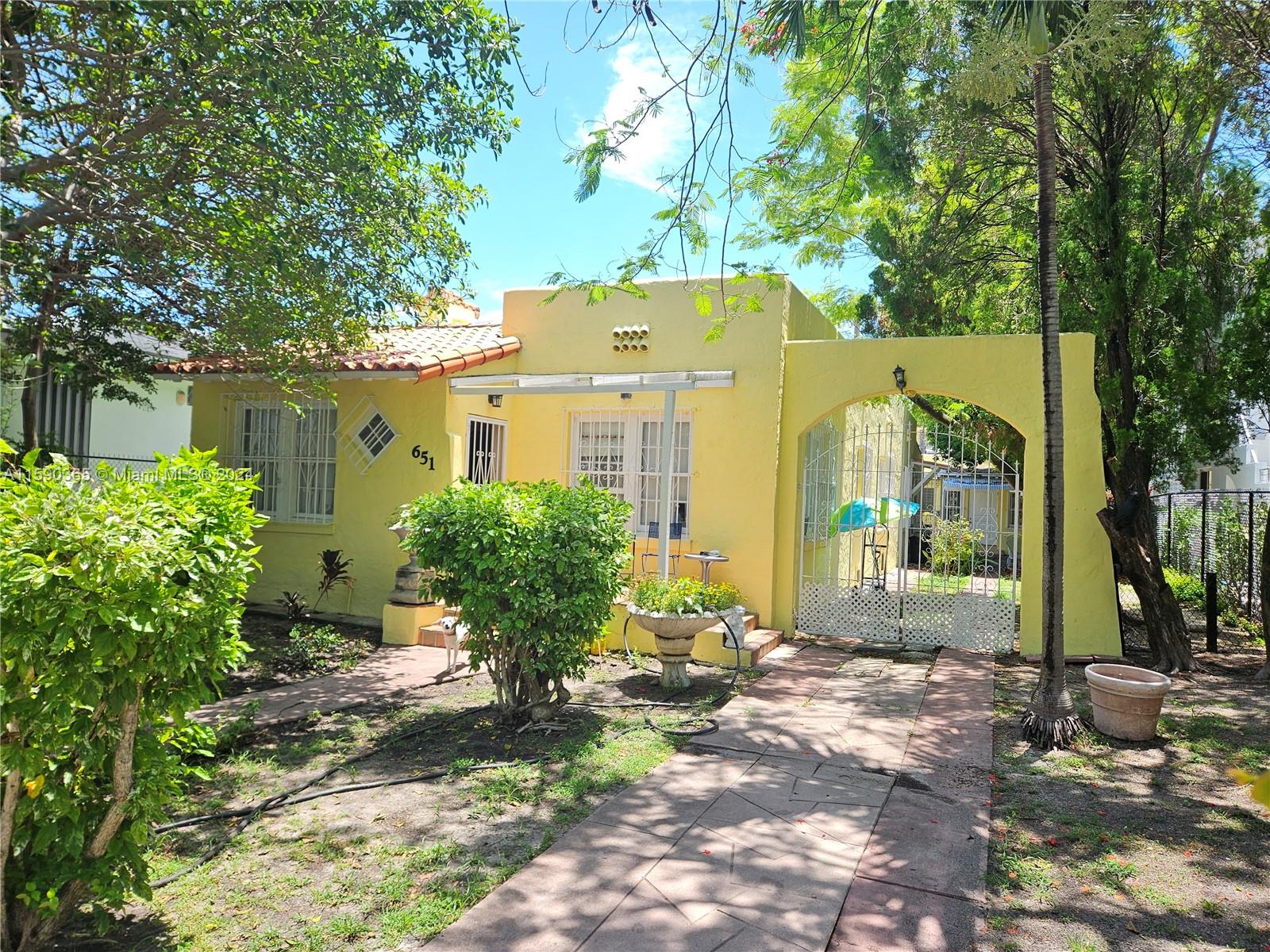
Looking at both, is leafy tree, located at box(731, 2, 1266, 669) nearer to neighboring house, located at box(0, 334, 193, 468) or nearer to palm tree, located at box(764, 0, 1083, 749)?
palm tree, located at box(764, 0, 1083, 749)

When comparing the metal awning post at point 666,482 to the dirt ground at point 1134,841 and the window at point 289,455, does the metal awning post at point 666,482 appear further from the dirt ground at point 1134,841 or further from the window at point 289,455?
the window at point 289,455

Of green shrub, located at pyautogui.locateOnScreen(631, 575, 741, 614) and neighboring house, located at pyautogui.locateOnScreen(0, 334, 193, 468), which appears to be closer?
green shrub, located at pyautogui.locateOnScreen(631, 575, 741, 614)

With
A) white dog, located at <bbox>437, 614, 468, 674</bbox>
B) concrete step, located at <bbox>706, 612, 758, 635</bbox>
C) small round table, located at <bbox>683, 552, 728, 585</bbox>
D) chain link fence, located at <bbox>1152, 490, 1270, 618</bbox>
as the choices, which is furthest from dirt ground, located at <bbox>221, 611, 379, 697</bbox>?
chain link fence, located at <bbox>1152, 490, 1270, 618</bbox>

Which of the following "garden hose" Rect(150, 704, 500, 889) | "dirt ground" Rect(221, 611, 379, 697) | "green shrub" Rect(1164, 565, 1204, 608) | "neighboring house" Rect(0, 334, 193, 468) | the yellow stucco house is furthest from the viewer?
"neighboring house" Rect(0, 334, 193, 468)

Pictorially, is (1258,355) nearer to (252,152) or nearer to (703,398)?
(703,398)

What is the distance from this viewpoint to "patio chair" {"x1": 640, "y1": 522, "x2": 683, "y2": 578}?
10375 mm

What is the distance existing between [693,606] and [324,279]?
4.80 metres

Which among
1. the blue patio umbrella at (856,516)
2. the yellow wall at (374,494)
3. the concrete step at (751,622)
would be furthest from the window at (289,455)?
the blue patio umbrella at (856,516)

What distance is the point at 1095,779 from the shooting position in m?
5.55

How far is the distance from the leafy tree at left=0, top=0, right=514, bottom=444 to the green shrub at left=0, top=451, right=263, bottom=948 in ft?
14.2

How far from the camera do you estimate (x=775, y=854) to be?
424 centimetres

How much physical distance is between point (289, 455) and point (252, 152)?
5.28 meters

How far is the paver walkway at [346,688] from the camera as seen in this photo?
258 inches

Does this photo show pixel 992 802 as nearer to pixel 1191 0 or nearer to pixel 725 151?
pixel 725 151
